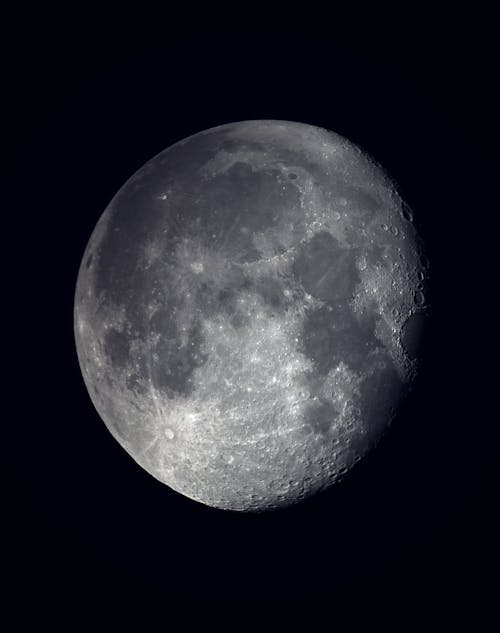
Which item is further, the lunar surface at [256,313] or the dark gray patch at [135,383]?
the dark gray patch at [135,383]

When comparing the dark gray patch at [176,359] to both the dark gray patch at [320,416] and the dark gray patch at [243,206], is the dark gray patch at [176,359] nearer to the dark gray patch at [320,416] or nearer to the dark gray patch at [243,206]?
the dark gray patch at [243,206]

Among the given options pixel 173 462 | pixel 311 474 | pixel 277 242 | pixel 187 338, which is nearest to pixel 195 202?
pixel 277 242

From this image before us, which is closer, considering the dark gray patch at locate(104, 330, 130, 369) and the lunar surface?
the lunar surface

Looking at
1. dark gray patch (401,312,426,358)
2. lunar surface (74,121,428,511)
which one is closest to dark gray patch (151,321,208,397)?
lunar surface (74,121,428,511)

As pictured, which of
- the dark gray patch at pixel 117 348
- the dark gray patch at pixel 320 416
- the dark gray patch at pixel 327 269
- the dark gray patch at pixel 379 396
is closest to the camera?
the dark gray patch at pixel 327 269

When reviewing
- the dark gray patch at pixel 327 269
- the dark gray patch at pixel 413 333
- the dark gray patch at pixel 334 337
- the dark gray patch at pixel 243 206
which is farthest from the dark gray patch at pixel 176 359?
the dark gray patch at pixel 413 333

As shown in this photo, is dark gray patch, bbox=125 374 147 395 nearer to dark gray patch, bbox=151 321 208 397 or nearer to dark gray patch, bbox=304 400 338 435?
dark gray patch, bbox=151 321 208 397

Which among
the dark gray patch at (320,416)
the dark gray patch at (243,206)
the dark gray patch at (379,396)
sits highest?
the dark gray patch at (243,206)
